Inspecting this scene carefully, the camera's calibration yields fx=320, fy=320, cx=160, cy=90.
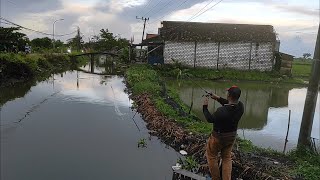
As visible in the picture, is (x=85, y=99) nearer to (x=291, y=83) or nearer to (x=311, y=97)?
(x=311, y=97)

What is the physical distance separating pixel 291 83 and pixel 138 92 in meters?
20.0

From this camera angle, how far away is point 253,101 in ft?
72.7

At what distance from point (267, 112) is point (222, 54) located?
20.5m

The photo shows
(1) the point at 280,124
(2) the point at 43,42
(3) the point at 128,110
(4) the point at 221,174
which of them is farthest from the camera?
(2) the point at 43,42

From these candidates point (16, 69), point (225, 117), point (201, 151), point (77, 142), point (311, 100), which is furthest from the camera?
point (16, 69)

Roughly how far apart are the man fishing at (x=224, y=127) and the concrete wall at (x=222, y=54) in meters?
31.8

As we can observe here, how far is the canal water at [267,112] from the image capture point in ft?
41.1

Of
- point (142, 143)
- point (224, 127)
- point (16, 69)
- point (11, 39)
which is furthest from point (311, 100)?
point (11, 39)

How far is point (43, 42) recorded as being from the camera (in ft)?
225

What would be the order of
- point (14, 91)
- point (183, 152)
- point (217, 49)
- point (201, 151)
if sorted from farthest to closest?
Result: 1. point (217, 49)
2. point (14, 91)
3. point (183, 152)
4. point (201, 151)

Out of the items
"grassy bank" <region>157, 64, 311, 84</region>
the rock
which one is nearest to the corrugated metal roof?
"grassy bank" <region>157, 64, 311, 84</region>

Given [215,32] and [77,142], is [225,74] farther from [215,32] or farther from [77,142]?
[77,142]

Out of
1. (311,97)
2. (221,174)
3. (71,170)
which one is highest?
(311,97)

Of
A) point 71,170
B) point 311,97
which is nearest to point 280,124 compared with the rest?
point 311,97
